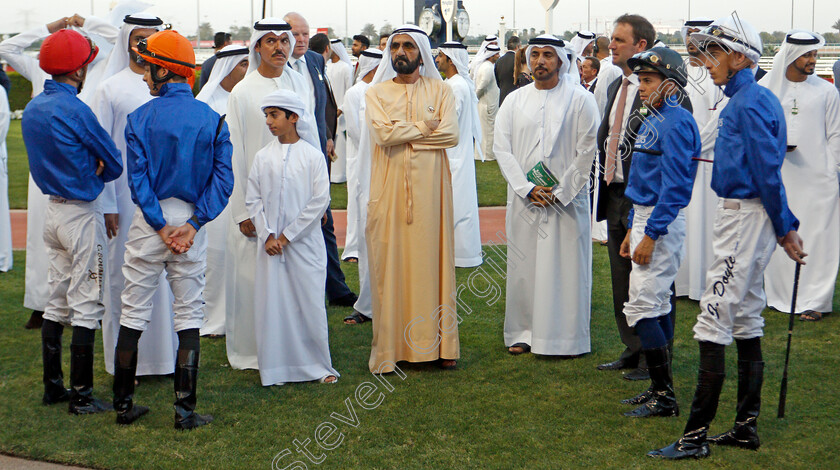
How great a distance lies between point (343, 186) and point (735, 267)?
34.0 feet

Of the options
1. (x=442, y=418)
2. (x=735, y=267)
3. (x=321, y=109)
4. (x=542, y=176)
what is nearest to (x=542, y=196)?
(x=542, y=176)

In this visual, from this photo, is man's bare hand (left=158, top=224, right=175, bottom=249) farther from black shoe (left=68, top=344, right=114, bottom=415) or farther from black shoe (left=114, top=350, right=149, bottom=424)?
black shoe (left=68, top=344, right=114, bottom=415)

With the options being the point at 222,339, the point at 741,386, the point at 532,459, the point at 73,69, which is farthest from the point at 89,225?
the point at 741,386

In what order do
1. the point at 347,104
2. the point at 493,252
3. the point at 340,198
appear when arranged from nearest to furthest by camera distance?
1. the point at 347,104
2. the point at 493,252
3. the point at 340,198

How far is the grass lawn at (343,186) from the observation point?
12.4m

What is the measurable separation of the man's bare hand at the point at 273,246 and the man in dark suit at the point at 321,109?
62.1 inches

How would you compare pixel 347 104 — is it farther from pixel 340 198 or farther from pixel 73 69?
pixel 340 198

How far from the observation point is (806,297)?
6973mm

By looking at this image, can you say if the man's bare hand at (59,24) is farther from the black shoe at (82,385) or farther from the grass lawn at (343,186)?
the grass lawn at (343,186)

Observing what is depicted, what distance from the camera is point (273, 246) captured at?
5289 mm

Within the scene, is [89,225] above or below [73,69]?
below

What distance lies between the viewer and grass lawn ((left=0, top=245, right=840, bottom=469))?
4.26m

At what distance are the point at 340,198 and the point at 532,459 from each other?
8.87 m

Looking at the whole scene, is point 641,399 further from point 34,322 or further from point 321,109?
point 34,322
